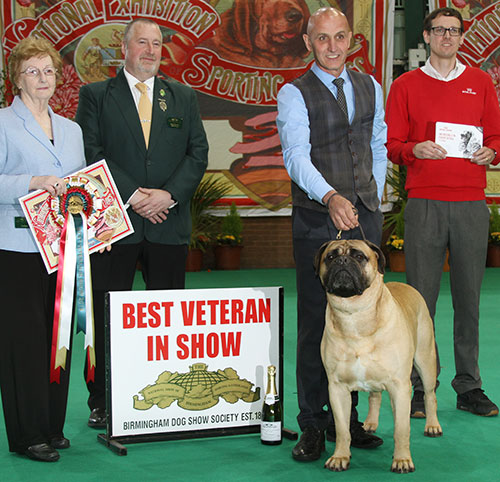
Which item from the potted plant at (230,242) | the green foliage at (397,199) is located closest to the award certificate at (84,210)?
the potted plant at (230,242)

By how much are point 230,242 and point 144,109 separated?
24.6 feet

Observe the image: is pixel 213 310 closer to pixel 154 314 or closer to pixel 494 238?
pixel 154 314

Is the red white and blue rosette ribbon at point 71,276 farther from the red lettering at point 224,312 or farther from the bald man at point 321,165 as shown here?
the bald man at point 321,165

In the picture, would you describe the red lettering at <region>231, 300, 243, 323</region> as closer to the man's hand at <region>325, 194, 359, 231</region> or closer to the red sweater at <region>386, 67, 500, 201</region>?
the man's hand at <region>325, 194, 359, 231</region>

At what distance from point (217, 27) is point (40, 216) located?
850cm

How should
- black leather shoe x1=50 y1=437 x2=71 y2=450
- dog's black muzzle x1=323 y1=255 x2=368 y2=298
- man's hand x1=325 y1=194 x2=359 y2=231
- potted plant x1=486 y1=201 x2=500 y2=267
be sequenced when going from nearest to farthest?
dog's black muzzle x1=323 y1=255 x2=368 y2=298, man's hand x1=325 y1=194 x2=359 y2=231, black leather shoe x1=50 y1=437 x2=71 y2=450, potted plant x1=486 y1=201 x2=500 y2=267

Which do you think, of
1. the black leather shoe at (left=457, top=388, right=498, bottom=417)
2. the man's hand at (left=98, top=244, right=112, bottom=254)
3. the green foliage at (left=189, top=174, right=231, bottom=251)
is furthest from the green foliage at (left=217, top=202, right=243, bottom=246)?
the man's hand at (left=98, top=244, right=112, bottom=254)

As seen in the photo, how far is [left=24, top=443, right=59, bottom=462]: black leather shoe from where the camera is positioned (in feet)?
10.4

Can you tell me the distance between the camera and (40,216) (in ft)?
10.6

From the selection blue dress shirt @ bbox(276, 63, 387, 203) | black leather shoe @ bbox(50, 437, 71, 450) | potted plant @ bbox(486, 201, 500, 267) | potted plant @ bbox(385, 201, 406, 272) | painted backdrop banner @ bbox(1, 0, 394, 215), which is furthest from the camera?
potted plant @ bbox(486, 201, 500, 267)

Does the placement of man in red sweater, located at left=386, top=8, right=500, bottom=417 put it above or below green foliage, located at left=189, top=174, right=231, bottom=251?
above

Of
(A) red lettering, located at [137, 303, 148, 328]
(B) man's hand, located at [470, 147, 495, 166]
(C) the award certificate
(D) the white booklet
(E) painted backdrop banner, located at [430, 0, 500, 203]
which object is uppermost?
(E) painted backdrop banner, located at [430, 0, 500, 203]

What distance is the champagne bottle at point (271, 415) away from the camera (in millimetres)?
3393

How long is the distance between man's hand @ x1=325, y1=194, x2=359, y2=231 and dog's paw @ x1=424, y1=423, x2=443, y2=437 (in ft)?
3.73
